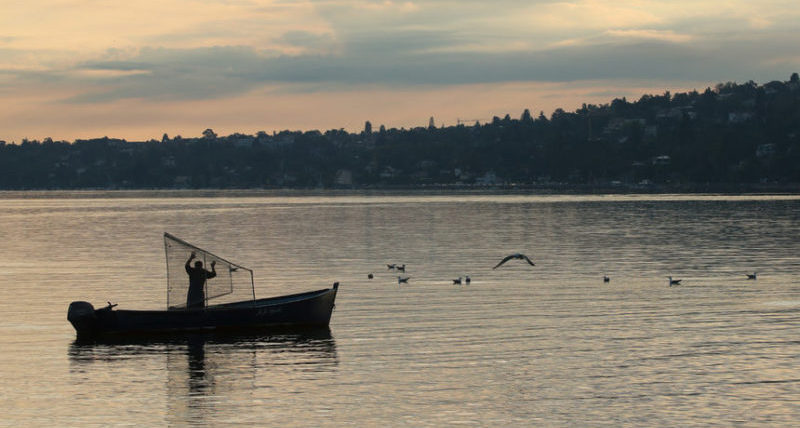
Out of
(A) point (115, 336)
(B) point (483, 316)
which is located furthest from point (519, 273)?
(A) point (115, 336)

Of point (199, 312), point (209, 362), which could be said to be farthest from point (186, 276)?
point (209, 362)

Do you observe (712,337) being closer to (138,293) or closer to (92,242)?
(138,293)

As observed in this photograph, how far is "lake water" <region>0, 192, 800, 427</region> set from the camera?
107 ft

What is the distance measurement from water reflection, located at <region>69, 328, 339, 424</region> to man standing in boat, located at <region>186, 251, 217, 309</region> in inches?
53.0

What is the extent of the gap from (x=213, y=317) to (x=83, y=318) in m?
5.10

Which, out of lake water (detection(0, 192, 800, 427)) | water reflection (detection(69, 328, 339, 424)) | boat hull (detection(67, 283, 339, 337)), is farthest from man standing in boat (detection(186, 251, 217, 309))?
lake water (detection(0, 192, 800, 427))

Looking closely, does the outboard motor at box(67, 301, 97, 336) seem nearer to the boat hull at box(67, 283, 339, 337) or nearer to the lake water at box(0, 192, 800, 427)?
the boat hull at box(67, 283, 339, 337)

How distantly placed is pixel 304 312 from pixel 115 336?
772 cm

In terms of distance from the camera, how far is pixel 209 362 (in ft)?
135

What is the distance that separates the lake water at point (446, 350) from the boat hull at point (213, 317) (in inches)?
34.8

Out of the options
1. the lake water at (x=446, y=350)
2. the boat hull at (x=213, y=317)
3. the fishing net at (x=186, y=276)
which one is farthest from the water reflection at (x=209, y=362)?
the fishing net at (x=186, y=276)

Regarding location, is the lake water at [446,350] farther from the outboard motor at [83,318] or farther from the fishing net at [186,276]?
the fishing net at [186,276]

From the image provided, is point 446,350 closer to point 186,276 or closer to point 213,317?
point 213,317

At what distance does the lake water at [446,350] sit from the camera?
3253 cm
